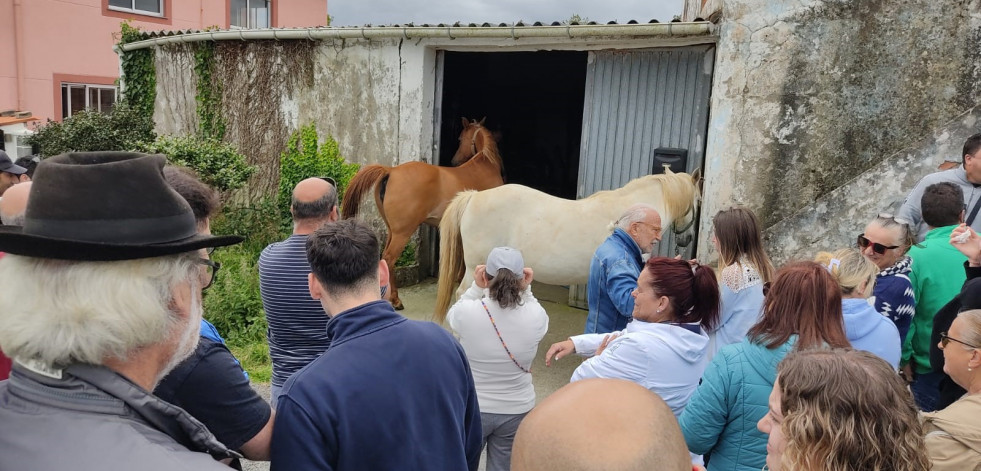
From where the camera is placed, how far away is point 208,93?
973 centimetres

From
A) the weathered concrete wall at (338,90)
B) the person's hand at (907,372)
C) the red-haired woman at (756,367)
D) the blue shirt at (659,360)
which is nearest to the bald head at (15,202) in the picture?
the blue shirt at (659,360)

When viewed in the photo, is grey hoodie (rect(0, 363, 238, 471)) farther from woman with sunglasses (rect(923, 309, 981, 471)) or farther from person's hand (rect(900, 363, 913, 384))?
person's hand (rect(900, 363, 913, 384))

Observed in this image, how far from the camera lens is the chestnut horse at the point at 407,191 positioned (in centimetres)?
695

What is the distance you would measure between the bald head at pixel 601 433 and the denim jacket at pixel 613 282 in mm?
2541

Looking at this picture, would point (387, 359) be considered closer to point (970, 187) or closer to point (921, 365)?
point (921, 365)

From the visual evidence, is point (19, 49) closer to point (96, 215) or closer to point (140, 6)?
point (140, 6)

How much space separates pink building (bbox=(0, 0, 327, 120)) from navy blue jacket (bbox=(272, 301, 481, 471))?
1390 centimetres

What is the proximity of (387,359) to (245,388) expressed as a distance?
0.37 meters

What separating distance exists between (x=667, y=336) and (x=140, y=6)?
59.4 ft

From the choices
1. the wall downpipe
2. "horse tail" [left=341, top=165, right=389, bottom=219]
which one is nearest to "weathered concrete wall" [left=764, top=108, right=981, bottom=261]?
"horse tail" [left=341, top=165, right=389, bottom=219]

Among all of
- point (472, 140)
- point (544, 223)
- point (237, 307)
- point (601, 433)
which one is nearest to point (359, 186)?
point (237, 307)

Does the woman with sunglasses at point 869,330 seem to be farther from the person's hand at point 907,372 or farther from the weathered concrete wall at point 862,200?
the weathered concrete wall at point 862,200

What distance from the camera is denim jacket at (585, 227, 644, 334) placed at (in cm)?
375

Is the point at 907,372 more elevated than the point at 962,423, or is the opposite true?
the point at 962,423
